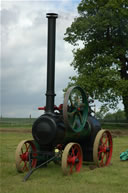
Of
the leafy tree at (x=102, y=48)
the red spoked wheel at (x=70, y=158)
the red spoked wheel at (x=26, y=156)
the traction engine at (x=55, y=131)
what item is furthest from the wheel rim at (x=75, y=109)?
the leafy tree at (x=102, y=48)

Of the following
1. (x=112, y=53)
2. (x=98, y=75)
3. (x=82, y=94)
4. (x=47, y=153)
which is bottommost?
(x=47, y=153)

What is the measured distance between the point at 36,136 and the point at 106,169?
67.7 inches

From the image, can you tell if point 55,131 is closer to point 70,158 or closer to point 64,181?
point 70,158

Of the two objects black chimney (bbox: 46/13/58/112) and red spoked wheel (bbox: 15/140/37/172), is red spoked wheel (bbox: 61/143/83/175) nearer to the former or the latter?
red spoked wheel (bbox: 15/140/37/172)

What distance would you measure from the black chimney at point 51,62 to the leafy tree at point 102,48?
1241 cm

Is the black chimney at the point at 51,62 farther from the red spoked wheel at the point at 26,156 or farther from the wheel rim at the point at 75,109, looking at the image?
the red spoked wheel at the point at 26,156

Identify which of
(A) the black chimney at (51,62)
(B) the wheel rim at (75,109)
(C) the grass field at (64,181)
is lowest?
(C) the grass field at (64,181)

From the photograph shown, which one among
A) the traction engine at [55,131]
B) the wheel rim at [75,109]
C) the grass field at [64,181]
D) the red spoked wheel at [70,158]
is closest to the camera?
the grass field at [64,181]

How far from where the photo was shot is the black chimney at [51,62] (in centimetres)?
713

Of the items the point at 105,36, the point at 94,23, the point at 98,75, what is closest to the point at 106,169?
the point at 98,75

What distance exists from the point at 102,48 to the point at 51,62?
50.8ft

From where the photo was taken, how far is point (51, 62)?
7.23 meters

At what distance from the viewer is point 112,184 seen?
19.7 feet

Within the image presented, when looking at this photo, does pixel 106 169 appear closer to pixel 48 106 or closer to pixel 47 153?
pixel 47 153
